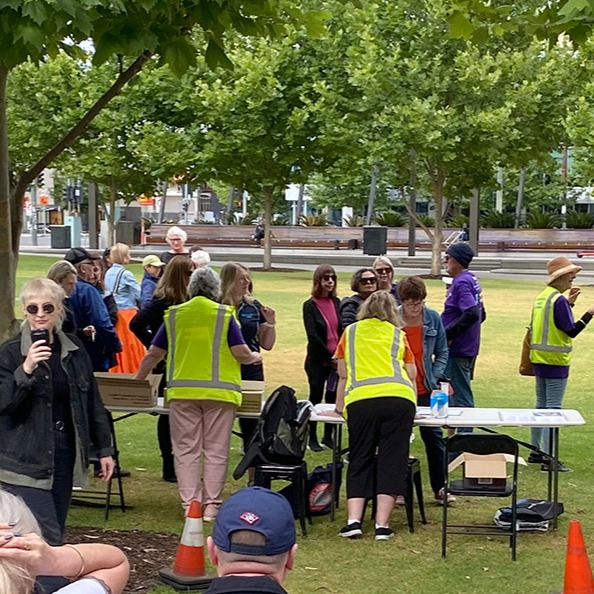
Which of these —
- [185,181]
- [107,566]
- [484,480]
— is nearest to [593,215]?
[185,181]

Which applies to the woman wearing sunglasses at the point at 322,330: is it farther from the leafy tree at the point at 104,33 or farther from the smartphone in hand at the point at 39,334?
the smartphone in hand at the point at 39,334

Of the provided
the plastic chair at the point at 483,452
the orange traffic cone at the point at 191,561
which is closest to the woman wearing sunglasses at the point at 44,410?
the orange traffic cone at the point at 191,561

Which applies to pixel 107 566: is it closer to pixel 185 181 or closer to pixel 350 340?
pixel 350 340

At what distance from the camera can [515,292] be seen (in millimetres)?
31547

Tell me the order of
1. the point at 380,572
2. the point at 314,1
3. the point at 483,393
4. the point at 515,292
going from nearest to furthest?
the point at 380,572 < the point at 314,1 < the point at 483,393 < the point at 515,292

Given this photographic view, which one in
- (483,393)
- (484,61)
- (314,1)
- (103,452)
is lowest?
(483,393)

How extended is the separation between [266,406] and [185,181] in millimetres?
33008

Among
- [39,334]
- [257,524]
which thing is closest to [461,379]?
[39,334]

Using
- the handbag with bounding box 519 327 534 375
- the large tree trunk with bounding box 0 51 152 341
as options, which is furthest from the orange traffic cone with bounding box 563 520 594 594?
the handbag with bounding box 519 327 534 375

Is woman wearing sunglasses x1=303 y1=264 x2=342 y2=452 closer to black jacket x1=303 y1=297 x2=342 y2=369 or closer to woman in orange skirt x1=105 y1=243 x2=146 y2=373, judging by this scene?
black jacket x1=303 y1=297 x2=342 y2=369

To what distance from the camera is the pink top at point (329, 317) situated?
1082cm

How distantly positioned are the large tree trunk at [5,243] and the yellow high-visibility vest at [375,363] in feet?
7.85

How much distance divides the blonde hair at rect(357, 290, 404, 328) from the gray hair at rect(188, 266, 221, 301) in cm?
105

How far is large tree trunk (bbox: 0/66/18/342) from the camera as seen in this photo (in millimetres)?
8234
